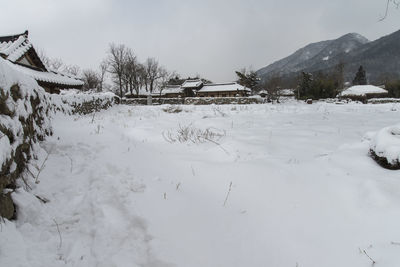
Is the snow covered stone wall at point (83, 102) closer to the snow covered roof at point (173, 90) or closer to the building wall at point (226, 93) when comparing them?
the building wall at point (226, 93)

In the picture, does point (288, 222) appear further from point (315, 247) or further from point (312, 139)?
point (312, 139)

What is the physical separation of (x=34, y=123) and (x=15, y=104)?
69cm

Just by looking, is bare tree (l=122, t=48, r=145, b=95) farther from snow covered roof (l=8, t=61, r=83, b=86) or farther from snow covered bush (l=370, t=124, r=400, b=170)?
snow covered bush (l=370, t=124, r=400, b=170)

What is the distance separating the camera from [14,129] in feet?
6.26

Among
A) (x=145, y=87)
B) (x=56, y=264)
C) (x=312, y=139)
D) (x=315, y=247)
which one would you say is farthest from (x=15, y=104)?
(x=145, y=87)

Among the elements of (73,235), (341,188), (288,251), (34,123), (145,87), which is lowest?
(288,251)

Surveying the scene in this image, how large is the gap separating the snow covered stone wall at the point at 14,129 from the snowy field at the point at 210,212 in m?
0.15

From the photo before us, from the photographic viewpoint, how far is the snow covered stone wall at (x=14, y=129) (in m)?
1.55

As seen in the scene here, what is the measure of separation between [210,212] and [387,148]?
6.54 ft

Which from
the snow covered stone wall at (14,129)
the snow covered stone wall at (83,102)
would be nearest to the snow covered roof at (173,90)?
the snow covered stone wall at (83,102)

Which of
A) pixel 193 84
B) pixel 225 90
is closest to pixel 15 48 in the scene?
pixel 225 90

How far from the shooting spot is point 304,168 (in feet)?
7.84

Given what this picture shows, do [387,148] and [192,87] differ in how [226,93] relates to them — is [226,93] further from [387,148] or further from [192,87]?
[387,148]

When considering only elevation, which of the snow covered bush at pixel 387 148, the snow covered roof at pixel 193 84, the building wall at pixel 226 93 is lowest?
the snow covered bush at pixel 387 148
